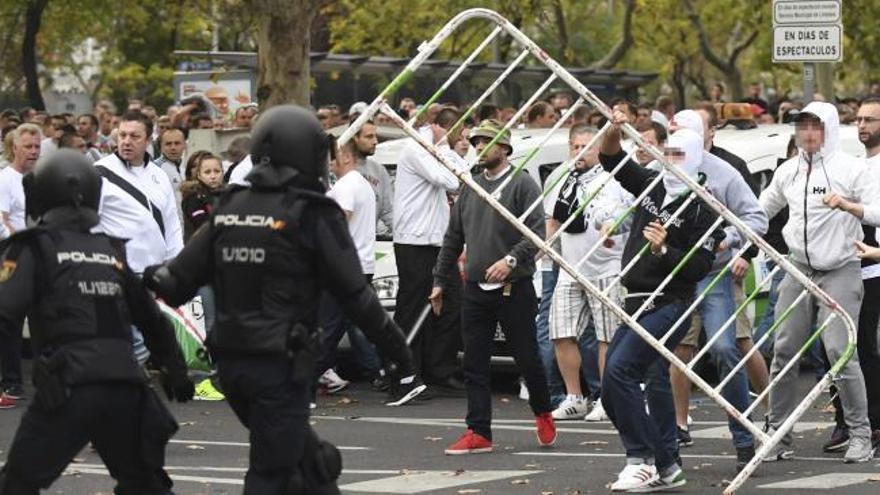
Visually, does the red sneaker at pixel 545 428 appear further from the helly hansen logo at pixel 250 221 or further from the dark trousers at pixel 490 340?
the helly hansen logo at pixel 250 221

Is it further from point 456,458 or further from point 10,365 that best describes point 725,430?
point 10,365

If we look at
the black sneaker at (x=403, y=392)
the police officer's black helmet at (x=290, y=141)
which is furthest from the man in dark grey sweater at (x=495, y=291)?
the police officer's black helmet at (x=290, y=141)

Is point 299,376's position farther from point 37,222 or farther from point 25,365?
point 25,365

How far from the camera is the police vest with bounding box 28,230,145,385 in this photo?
324 inches

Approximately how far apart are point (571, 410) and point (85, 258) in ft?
23.0

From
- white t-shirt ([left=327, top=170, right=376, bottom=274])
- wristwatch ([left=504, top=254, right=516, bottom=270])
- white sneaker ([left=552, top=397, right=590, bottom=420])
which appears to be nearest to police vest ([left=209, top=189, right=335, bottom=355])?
wristwatch ([left=504, top=254, right=516, bottom=270])

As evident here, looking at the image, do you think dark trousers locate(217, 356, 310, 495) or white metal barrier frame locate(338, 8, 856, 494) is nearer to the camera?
dark trousers locate(217, 356, 310, 495)

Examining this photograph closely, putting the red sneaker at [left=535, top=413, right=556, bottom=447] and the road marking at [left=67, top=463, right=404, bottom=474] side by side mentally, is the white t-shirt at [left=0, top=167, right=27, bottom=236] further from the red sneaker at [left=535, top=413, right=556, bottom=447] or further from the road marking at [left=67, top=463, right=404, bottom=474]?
the red sneaker at [left=535, top=413, right=556, bottom=447]

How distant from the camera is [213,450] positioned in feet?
42.6

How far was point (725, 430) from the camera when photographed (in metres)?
13.7

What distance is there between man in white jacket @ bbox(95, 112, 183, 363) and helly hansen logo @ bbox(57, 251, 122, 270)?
414cm

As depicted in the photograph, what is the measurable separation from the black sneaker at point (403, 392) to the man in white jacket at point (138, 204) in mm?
2947

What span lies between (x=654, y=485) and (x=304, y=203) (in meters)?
3.65

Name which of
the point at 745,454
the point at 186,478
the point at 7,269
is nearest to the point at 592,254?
the point at 745,454
